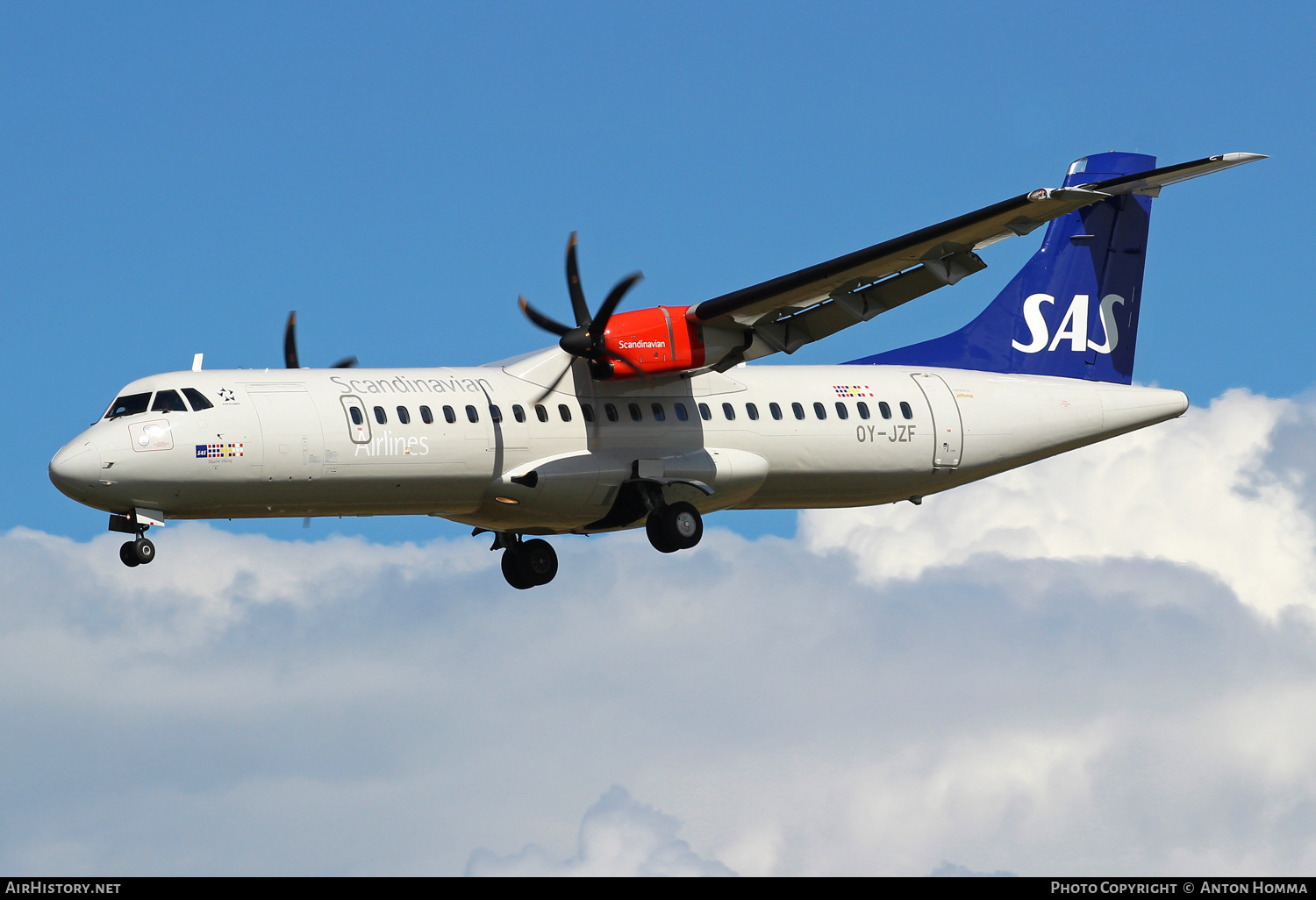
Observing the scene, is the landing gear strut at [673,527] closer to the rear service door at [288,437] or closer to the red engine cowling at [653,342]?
the red engine cowling at [653,342]

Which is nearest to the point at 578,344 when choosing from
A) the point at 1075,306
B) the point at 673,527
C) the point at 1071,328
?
the point at 673,527

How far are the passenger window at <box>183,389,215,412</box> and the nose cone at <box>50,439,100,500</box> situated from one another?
4.56 feet

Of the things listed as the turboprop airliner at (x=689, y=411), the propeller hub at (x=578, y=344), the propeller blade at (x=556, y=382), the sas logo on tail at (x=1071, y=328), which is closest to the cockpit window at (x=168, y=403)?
the turboprop airliner at (x=689, y=411)

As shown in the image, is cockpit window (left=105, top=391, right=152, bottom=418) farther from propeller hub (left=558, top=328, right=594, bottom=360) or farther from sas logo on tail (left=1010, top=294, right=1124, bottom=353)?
sas logo on tail (left=1010, top=294, right=1124, bottom=353)

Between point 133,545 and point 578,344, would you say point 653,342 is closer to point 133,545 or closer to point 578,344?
point 578,344

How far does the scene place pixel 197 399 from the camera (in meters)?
22.5

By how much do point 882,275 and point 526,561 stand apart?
739cm

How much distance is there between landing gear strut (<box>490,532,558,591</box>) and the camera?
89.1 ft

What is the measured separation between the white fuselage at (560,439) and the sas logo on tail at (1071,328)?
2.57 feet

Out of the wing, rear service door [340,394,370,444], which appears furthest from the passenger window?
the wing

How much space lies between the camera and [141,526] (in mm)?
22219

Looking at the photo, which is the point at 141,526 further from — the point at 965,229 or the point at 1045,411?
the point at 1045,411

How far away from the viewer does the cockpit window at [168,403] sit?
22297 mm

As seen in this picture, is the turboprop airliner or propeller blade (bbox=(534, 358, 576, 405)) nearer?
the turboprop airliner
